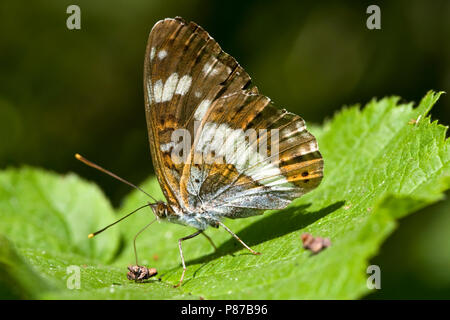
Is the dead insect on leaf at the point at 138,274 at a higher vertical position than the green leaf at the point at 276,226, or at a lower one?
lower

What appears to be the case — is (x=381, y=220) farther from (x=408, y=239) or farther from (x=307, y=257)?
(x=408, y=239)

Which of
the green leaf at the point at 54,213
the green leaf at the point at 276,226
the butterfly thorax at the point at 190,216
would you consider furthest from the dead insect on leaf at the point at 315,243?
the green leaf at the point at 54,213

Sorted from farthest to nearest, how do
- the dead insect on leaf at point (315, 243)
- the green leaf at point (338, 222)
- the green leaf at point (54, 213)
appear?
the green leaf at point (54, 213), the dead insect on leaf at point (315, 243), the green leaf at point (338, 222)

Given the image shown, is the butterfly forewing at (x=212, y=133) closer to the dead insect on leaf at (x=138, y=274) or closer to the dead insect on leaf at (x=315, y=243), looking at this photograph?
the dead insect on leaf at (x=138, y=274)

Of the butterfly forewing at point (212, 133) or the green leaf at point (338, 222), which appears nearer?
the green leaf at point (338, 222)

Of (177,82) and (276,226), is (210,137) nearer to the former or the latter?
(177,82)

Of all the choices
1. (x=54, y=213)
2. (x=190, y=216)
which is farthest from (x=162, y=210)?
(x=54, y=213)

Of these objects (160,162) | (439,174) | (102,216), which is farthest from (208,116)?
(102,216)

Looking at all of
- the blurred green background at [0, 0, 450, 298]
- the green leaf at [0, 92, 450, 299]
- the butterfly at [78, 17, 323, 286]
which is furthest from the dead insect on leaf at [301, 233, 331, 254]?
the blurred green background at [0, 0, 450, 298]
